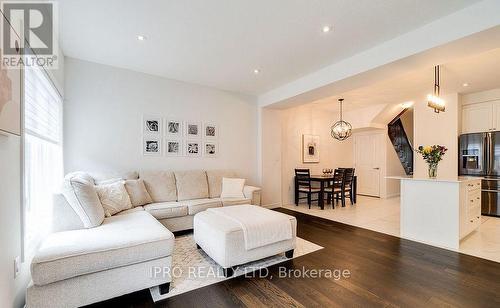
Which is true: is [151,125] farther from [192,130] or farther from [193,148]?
[193,148]

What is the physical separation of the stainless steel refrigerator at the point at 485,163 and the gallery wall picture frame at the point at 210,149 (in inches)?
207

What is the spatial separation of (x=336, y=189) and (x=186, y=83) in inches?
166

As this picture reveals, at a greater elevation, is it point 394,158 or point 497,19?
point 497,19

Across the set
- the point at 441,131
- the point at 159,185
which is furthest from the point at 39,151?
the point at 441,131

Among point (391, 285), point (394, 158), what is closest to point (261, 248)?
point (391, 285)

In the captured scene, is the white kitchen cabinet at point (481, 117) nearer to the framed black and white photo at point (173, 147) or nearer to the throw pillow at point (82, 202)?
the framed black and white photo at point (173, 147)

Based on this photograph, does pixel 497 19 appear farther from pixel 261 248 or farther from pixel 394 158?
pixel 394 158

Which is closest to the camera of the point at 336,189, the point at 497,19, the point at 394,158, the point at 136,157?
the point at 497,19

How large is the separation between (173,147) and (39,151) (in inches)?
78.4

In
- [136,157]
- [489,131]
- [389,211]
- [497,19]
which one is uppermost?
[497,19]

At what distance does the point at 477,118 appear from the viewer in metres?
4.86

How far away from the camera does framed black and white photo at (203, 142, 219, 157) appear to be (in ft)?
14.9

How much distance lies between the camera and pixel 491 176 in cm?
449

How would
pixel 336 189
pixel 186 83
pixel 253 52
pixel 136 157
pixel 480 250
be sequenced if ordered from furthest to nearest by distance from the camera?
pixel 336 189 < pixel 186 83 < pixel 136 157 < pixel 253 52 < pixel 480 250
